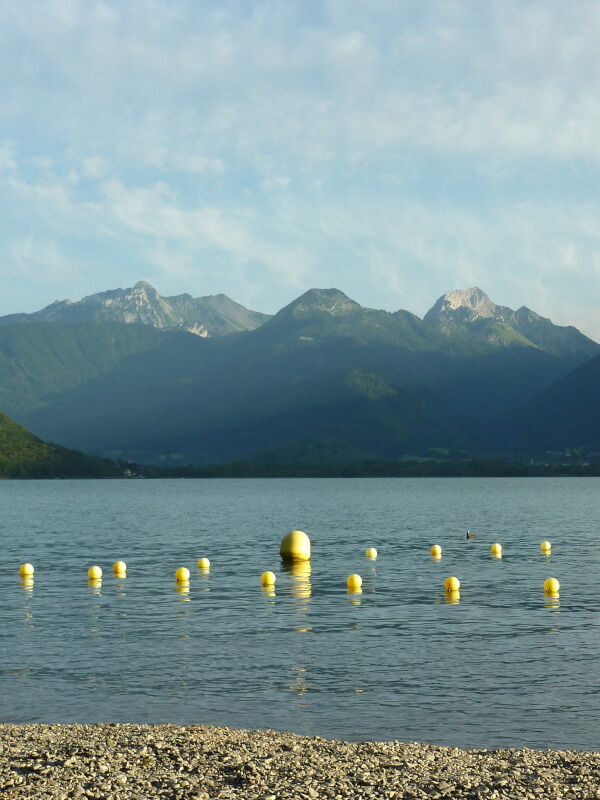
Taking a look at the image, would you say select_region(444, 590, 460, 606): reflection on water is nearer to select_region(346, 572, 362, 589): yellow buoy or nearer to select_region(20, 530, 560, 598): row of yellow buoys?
select_region(20, 530, 560, 598): row of yellow buoys

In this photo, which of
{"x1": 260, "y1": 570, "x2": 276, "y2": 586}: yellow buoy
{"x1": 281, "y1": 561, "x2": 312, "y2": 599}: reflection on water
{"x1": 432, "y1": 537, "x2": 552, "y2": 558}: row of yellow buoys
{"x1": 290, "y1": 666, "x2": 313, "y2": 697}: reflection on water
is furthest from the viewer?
{"x1": 432, "y1": 537, "x2": 552, "y2": 558}: row of yellow buoys

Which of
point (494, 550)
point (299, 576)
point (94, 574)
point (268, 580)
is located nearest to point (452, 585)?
point (268, 580)

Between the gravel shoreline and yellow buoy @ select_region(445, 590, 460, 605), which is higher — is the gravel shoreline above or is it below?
above

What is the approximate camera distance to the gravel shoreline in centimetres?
1630

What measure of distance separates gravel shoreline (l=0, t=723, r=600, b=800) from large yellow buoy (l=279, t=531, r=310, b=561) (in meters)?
41.5

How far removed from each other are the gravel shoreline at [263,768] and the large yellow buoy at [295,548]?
136 ft

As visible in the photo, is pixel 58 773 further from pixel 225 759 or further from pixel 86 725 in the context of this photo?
pixel 86 725

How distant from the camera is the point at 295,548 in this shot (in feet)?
205

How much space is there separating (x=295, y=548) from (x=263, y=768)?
4502 cm

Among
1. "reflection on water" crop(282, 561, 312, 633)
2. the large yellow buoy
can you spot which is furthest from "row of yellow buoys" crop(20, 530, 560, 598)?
"reflection on water" crop(282, 561, 312, 633)

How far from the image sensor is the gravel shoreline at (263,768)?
16297mm

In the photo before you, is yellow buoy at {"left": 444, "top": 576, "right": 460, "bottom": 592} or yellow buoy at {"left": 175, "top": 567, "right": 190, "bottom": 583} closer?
yellow buoy at {"left": 444, "top": 576, "right": 460, "bottom": 592}

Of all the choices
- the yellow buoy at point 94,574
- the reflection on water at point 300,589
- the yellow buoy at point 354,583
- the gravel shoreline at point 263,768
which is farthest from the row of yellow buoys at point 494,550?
the gravel shoreline at point 263,768

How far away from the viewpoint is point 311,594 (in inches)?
1877
